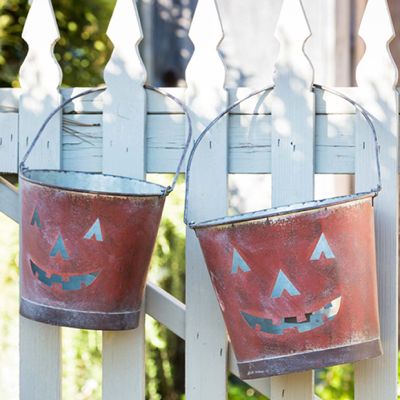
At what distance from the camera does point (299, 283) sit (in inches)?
67.8

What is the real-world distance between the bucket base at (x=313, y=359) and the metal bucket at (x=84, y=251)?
1.19 ft

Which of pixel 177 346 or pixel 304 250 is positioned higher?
pixel 304 250

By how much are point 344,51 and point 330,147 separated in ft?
6.55

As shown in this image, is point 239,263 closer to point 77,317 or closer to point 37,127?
point 77,317

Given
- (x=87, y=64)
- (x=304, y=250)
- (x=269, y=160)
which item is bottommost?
(x=304, y=250)

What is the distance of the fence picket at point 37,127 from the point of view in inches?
85.4

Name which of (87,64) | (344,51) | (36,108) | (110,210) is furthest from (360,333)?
(87,64)

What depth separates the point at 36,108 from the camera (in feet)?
7.15

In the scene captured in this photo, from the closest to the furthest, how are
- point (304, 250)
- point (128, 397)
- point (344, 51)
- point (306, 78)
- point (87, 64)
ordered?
point (304, 250), point (306, 78), point (128, 397), point (344, 51), point (87, 64)

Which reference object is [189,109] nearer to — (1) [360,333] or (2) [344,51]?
(1) [360,333]

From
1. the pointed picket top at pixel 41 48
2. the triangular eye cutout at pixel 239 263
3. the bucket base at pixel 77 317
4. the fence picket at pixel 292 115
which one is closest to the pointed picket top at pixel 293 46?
the fence picket at pixel 292 115

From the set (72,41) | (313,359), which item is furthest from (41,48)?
(72,41)

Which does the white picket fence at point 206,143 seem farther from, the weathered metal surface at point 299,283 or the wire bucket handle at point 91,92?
the weathered metal surface at point 299,283

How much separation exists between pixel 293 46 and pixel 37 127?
723mm
